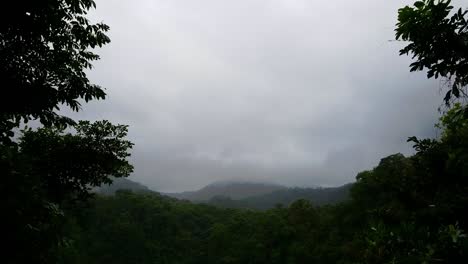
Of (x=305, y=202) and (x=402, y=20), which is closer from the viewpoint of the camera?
(x=402, y=20)

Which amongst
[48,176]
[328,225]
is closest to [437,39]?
[48,176]

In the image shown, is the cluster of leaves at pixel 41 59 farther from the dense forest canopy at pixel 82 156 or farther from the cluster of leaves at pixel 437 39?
the cluster of leaves at pixel 437 39

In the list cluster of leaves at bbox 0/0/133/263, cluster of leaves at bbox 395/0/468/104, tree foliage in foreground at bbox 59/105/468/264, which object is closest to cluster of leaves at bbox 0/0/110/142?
cluster of leaves at bbox 0/0/133/263

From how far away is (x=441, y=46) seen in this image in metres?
3.44

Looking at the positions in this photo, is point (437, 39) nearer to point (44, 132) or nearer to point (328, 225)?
point (44, 132)

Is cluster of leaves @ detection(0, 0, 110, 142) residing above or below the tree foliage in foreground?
above

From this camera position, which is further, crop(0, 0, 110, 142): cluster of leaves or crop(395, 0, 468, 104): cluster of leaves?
crop(0, 0, 110, 142): cluster of leaves

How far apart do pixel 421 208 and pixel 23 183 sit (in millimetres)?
6080

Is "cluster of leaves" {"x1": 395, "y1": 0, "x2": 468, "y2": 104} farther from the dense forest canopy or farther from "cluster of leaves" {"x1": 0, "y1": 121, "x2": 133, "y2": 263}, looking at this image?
"cluster of leaves" {"x1": 0, "y1": 121, "x2": 133, "y2": 263}

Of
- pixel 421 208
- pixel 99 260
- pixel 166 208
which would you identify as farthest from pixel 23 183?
pixel 166 208

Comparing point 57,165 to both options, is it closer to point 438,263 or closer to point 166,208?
point 438,263

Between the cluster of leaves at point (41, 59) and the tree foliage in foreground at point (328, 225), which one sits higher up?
the cluster of leaves at point (41, 59)

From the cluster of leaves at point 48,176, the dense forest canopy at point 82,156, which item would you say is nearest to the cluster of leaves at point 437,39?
the dense forest canopy at point 82,156

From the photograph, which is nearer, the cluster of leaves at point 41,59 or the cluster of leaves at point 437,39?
the cluster of leaves at point 437,39
